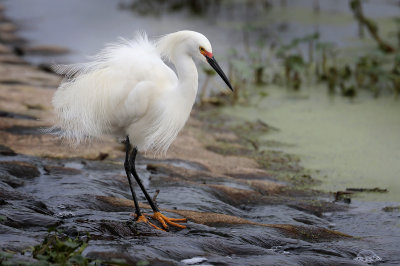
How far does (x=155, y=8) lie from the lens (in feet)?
44.1

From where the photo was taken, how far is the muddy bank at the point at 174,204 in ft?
9.95

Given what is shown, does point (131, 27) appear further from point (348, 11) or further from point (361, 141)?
point (361, 141)

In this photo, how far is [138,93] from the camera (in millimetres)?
3703

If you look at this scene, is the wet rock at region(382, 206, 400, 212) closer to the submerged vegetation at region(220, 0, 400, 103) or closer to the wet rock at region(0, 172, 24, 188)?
the wet rock at region(0, 172, 24, 188)

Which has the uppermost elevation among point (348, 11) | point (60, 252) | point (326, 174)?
point (348, 11)

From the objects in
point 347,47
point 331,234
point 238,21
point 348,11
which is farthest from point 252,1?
point 331,234

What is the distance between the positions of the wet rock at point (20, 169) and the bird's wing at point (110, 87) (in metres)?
0.54

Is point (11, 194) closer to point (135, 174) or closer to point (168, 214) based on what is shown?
point (135, 174)

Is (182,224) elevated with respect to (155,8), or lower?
lower

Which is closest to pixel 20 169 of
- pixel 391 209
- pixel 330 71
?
pixel 391 209

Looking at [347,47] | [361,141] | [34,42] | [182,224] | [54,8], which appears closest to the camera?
[182,224]

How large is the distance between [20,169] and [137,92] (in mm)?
1170

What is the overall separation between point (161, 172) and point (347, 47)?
18.6ft

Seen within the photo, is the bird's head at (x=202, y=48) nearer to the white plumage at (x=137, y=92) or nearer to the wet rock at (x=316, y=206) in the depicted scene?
the white plumage at (x=137, y=92)
